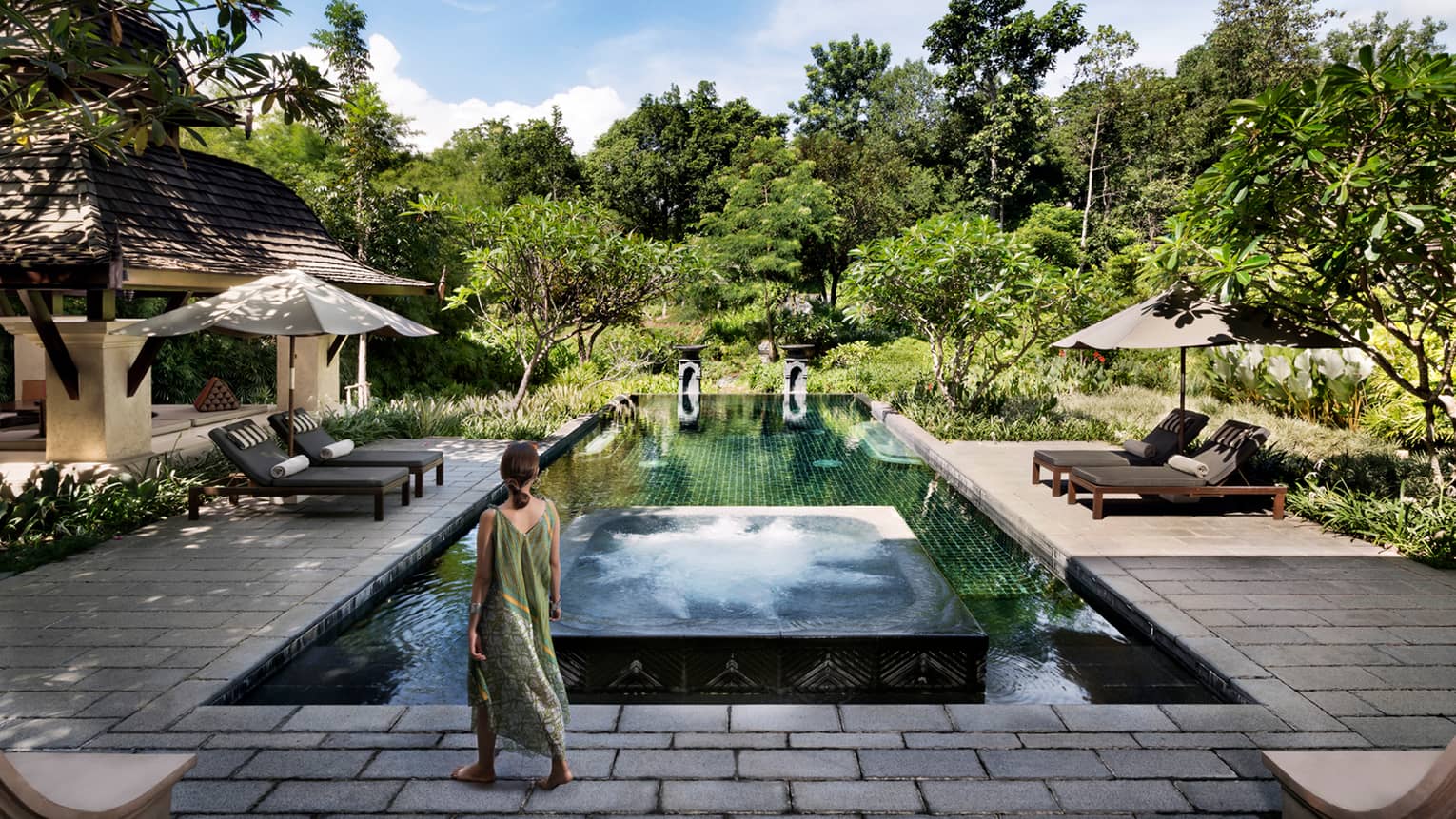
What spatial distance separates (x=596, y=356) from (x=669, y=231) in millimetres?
16993

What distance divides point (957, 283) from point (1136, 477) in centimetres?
563

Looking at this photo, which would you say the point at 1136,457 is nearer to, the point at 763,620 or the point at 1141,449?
the point at 1141,449

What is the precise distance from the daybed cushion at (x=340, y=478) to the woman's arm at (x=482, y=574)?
5.09m

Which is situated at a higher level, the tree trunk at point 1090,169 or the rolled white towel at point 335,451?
the tree trunk at point 1090,169

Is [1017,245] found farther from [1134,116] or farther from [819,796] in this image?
[1134,116]

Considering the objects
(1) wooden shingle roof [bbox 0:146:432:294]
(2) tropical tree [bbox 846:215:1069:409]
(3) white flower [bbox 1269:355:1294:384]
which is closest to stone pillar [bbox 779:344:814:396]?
(2) tropical tree [bbox 846:215:1069:409]

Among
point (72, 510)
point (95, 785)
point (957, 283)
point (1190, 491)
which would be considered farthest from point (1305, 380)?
point (72, 510)

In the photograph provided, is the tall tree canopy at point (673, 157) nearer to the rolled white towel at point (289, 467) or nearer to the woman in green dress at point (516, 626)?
the rolled white towel at point (289, 467)

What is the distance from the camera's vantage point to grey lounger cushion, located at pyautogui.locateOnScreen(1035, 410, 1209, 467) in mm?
8492

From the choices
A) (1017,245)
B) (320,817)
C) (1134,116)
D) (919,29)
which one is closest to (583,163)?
(919,29)

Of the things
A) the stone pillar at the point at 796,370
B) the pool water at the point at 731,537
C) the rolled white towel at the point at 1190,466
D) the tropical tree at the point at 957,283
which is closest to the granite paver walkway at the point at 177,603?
the pool water at the point at 731,537

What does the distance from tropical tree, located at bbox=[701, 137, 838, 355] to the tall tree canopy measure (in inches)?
310

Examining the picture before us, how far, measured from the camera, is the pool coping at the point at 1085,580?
426cm

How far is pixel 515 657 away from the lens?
2.99 meters
